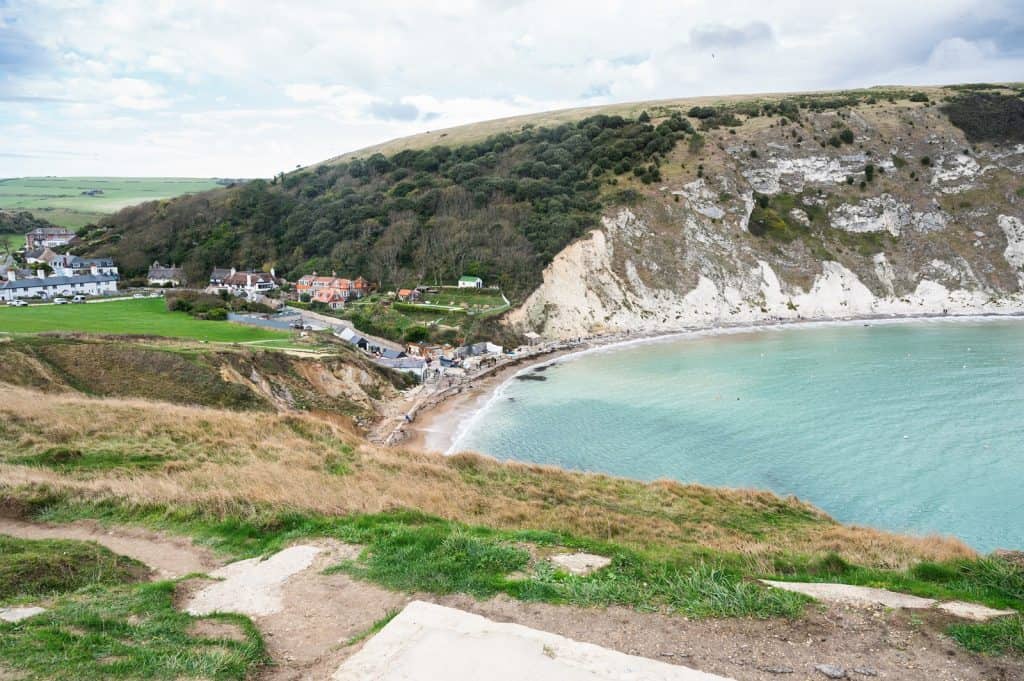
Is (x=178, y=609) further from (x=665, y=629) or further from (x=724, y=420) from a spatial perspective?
(x=724, y=420)

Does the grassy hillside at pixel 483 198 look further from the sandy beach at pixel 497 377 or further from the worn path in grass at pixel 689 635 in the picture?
the worn path in grass at pixel 689 635

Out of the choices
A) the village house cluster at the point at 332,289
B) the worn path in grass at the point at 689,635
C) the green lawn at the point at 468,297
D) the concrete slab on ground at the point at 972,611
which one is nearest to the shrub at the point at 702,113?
the green lawn at the point at 468,297

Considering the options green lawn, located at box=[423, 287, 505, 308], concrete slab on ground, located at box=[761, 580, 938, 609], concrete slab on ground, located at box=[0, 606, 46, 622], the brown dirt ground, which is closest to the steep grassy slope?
the brown dirt ground

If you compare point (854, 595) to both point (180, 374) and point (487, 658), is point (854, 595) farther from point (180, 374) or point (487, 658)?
point (180, 374)

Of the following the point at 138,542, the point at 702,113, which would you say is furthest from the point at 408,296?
the point at 702,113

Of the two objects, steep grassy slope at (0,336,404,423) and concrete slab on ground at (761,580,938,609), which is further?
steep grassy slope at (0,336,404,423)

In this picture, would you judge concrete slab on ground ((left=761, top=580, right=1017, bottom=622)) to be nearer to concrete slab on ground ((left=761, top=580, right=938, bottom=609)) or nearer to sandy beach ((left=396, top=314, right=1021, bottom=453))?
concrete slab on ground ((left=761, top=580, right=938, bottom=609))

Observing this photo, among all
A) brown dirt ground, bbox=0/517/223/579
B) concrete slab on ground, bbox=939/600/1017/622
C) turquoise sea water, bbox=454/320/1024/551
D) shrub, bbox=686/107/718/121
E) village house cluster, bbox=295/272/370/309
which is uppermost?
shrub, bbox=686/107/718/121

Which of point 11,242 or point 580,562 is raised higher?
point 11,242
